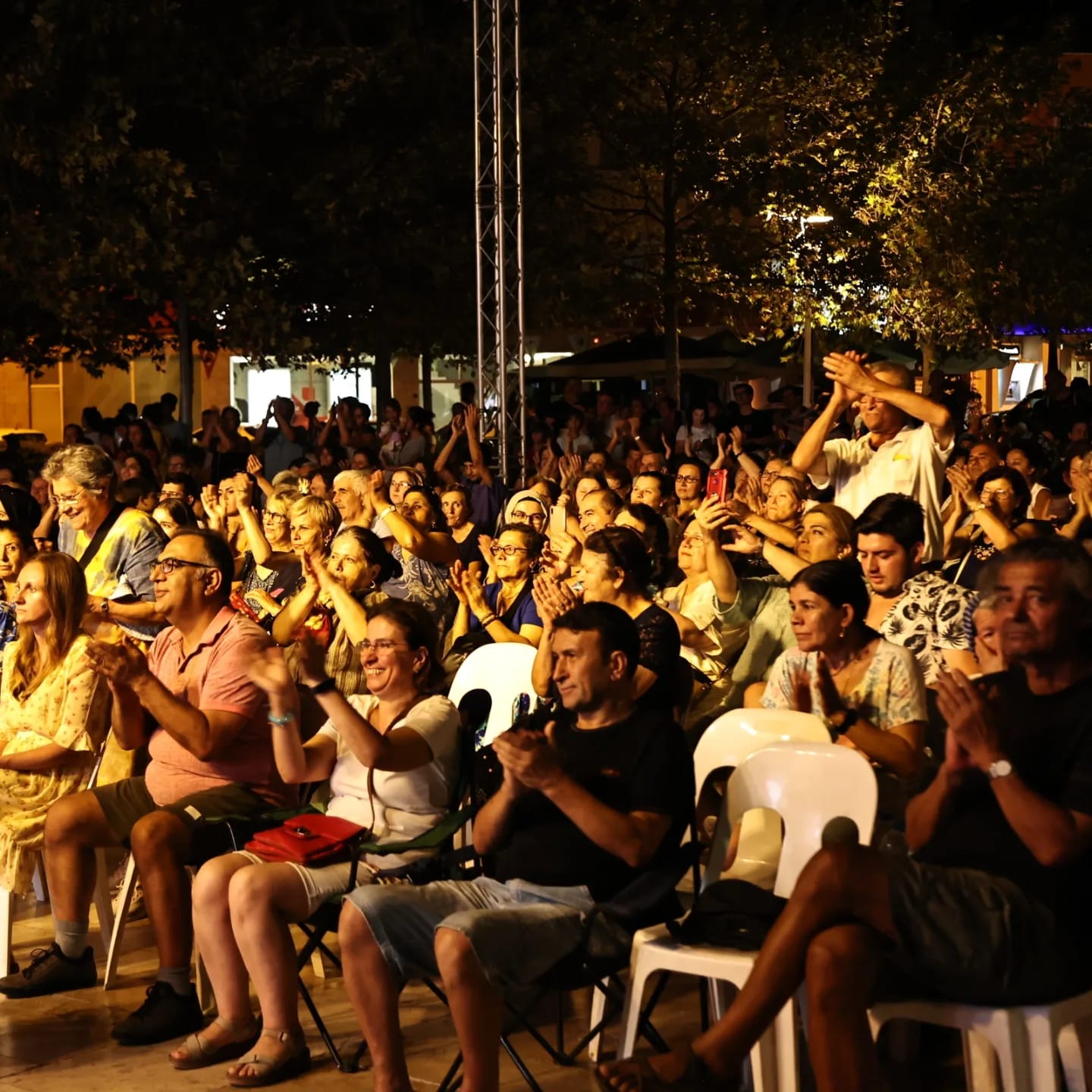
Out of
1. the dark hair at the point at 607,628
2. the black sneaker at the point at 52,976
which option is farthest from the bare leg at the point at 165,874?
the dark hair at the point at 607,628

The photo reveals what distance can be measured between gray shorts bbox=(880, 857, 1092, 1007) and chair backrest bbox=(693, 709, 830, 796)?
0.88 m

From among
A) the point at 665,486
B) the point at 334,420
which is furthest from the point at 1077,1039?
the point at 334,420

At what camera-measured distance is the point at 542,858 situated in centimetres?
482

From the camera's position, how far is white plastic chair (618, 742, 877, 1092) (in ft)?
14.5

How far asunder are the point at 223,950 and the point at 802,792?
1746 millimetres

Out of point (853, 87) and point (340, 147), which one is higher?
point (853, 87)

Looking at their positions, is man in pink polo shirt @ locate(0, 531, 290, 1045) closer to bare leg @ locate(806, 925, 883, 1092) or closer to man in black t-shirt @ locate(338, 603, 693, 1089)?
man in black t-shirt @ locate(338, 603, 693, 1089)

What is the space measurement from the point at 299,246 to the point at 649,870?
1728 cm

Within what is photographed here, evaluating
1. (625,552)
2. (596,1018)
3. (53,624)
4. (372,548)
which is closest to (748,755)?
(596,1018)

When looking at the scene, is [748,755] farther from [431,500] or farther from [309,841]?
[431,500]

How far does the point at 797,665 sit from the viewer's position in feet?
17.8

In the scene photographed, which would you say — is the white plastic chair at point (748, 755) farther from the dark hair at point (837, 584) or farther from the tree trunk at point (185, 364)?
the tree trunk at point (185, 364)

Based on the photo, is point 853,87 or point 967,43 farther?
point 967,43

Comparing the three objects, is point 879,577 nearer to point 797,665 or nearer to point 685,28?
point 797,665
